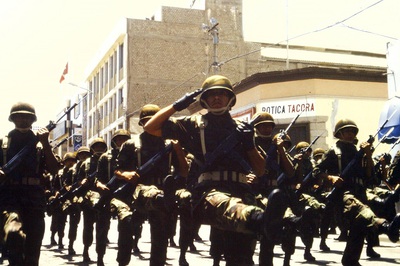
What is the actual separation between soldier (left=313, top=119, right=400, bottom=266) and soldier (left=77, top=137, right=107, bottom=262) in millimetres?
3944

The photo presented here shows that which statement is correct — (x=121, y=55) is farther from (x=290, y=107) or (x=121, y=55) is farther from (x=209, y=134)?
(x=209, y=134)

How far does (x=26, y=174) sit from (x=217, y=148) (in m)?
2.63

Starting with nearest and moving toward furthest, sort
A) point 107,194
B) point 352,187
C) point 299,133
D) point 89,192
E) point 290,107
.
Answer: point 352,187 → point 107,194 → point 89,192 → point 299,133 → point 290,107

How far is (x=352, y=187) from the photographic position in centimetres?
869

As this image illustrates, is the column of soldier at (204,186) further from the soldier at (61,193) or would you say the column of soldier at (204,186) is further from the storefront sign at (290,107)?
the storefront sign at (290,107)

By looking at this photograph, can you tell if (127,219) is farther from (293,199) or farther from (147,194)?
(293,199)

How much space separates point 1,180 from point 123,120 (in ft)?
130

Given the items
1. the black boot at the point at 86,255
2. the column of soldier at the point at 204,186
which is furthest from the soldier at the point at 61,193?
the black boot at the point at 86,255

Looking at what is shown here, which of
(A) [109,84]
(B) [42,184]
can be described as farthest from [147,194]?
(A) [109,84]

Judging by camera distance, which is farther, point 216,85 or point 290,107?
point 290,107

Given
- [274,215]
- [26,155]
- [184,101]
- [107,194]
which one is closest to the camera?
[274,215]

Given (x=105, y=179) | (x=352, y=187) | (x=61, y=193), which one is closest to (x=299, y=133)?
(x=61, y=193)

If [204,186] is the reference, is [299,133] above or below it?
above

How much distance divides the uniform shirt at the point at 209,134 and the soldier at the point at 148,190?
42.9 inches
